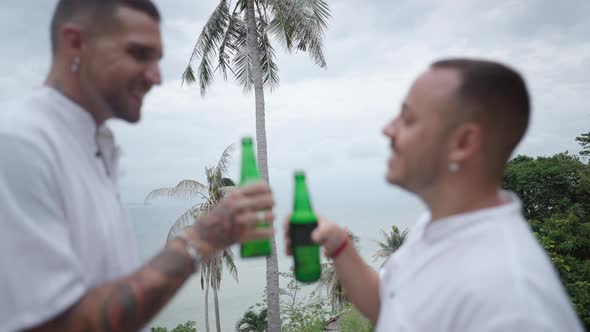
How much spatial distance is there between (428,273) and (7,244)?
1.29 meters

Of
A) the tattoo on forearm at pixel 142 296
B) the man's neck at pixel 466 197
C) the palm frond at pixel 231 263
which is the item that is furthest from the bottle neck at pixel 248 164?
the palm frond at pixel 231 263

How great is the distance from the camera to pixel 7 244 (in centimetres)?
130

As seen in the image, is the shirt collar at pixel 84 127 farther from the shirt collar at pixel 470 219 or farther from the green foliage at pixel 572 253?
the green foliage at pixel 572 253

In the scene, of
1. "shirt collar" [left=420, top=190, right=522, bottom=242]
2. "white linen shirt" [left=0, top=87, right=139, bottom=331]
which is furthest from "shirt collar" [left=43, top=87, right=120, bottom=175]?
"shirt collar" [left=420, top=190, right=522, bottom=242]

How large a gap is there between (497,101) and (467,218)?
0.41 m

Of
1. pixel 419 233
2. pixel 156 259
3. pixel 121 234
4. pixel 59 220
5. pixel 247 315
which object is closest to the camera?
pixel 59 220

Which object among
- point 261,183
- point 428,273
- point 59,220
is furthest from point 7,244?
point 428,273

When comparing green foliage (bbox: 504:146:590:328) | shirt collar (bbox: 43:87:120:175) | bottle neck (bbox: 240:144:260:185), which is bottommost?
green foliage (bbox: 504:146:590:328)

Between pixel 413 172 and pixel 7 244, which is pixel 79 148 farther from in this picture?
pixel 413 172

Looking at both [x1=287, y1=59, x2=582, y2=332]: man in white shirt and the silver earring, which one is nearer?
[x1=287, y1=59, x2=582, y2=332]: man in white shirt

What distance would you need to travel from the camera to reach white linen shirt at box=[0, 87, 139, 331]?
1300mm

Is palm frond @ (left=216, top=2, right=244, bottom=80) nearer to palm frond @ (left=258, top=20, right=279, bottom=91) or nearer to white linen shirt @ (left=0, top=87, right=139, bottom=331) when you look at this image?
palm frond @ (left=258, top=20, right=279, bottom=91)

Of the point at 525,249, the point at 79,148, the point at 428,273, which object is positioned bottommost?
the point at 428,273

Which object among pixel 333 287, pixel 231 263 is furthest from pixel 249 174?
pixel 333 287
